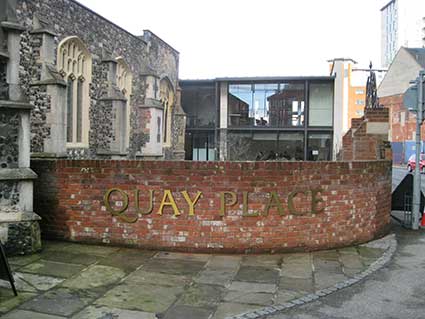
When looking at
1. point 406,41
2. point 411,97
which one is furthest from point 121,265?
point 406,41

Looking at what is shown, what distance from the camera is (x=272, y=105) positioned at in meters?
36.2

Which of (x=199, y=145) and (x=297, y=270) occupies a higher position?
(x=199, y=145)

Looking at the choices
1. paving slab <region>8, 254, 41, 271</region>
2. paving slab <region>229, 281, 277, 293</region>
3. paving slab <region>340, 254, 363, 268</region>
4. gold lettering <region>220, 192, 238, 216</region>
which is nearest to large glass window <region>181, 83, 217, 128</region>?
gold lettering <region>220, 192, 238, 216</region>

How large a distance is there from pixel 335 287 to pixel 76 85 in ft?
47.7

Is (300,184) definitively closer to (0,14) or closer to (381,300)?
(381,300)

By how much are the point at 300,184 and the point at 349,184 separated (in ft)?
3.43

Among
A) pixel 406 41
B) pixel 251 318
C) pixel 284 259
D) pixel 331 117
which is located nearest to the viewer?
pixel 251 318

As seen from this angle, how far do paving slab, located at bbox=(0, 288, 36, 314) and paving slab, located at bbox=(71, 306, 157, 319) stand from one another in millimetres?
784

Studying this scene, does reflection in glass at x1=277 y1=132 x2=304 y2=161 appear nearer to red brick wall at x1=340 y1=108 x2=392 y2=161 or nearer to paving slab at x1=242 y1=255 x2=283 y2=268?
red brick wall at x1=340 y1=108 x2=392 y2=161

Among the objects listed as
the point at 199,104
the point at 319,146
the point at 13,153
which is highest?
the point at 199,104

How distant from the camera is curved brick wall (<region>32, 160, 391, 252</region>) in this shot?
7.25 metres

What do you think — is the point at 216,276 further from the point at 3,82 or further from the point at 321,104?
the point at 321,104

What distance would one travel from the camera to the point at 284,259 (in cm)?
694

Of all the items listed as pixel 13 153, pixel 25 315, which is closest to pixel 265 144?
pixel 13 153
